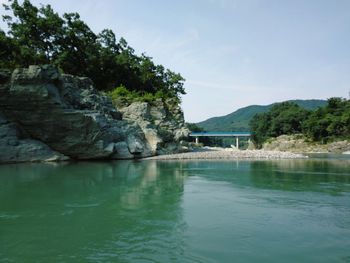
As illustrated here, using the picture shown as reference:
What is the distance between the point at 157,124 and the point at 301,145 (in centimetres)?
5373

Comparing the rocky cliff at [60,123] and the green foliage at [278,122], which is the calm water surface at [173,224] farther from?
the green foliage at [278,122]

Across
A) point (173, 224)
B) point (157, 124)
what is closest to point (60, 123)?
point (157, 124)

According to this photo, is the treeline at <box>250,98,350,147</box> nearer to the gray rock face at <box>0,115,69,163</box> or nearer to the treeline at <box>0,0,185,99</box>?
the treeline at <box>0,0,185,99</box>

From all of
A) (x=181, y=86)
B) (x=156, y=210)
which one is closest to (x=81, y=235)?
(x=156, y=210)

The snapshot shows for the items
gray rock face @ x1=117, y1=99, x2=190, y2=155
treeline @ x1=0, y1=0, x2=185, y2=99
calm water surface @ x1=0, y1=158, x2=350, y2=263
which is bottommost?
calm water surface @ x1=0, y1=158, x2=350, y2=263

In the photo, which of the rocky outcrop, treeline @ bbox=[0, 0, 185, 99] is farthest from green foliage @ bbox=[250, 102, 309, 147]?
treeline @ bbox=[0, 0, 185, 99]

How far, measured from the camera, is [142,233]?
743 centimetres

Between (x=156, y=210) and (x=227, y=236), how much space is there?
3074mm

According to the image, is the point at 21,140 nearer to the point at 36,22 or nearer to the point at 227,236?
the point at 36,22

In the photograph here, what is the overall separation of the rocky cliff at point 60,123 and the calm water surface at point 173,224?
14.3m

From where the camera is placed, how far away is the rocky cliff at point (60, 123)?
26.9 m

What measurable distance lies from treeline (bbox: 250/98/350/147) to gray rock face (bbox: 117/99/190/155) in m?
49.6

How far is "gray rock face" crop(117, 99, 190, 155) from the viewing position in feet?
121

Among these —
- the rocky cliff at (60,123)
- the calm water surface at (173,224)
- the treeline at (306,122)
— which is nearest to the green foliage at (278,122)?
the treeline at (306,122)
